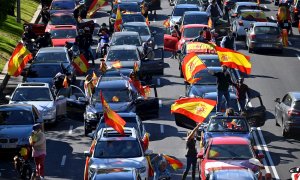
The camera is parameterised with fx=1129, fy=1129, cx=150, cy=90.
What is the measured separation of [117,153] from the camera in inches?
1168

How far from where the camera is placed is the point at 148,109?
36844 millimetres

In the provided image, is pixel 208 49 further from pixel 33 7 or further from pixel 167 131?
pixel 33 7

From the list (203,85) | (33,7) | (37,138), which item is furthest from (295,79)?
(33,7)

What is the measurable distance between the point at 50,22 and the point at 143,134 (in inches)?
937

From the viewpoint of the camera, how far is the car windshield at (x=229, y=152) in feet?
96.5

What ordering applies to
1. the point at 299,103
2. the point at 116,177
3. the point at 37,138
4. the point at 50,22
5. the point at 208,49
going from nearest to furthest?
the point at 116,177, the point at 37,138, the point at 299,103, the point at 208,49, the point at 50,22

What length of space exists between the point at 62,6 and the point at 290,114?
1105 inches

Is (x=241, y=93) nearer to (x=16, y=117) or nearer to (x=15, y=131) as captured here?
(x=16, y=117)

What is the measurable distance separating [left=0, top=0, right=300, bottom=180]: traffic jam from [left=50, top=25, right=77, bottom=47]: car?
5 centimetres

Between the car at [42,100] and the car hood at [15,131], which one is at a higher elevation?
the car hood at [15,131]

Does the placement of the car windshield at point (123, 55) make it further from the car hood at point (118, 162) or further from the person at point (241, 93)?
the car hood at point (118, 162)

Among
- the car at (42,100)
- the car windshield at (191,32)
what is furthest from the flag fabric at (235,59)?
the car windshield at (191,32)

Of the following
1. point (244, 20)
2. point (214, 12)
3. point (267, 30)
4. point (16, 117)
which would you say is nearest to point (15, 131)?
point (16, 117)

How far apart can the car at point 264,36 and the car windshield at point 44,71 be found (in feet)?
36.9
